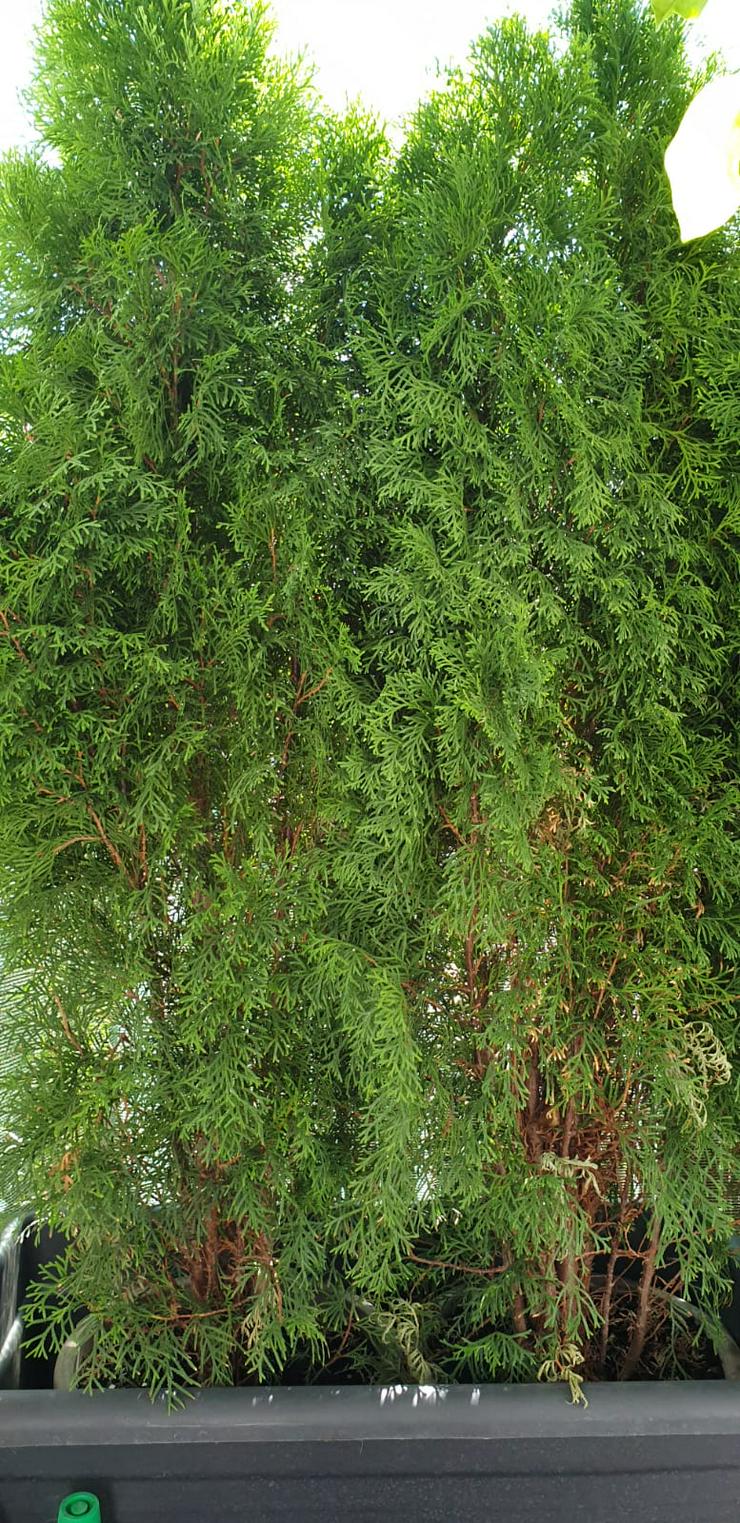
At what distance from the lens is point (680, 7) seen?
1.56 feet

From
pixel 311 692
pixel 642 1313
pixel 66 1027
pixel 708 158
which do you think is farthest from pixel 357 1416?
pixel 708 158

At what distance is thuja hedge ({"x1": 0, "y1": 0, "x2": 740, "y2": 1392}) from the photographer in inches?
56.1

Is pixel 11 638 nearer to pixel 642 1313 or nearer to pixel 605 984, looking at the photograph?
pixel 605 984

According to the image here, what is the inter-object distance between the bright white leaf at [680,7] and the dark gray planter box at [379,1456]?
1609 millimetres

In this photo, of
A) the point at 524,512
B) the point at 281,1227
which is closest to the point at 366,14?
the point at 524,512

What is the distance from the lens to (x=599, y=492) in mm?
1464

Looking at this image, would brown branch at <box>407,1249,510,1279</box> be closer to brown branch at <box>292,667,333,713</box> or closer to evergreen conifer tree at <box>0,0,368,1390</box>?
evergreen conifer tree at <box>0,0,368,1390</box>

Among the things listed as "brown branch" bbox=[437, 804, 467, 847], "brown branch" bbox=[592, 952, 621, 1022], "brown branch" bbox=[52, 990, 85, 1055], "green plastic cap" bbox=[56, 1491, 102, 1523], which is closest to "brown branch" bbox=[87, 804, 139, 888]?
"brown branch" bbox=[52, 990, 85, 1055]

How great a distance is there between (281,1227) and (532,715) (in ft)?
2.78

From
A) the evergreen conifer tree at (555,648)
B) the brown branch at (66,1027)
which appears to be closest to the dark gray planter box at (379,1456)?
the evergreen conifer tree at (555,648)

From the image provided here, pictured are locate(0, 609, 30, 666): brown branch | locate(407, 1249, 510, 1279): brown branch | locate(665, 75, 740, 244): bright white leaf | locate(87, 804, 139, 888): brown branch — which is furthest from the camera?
locate(407, 1249, 510, 1279): brown branch

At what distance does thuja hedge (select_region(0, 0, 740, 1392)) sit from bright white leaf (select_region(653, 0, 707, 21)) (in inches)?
37.7

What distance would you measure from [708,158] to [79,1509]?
5.50 ft

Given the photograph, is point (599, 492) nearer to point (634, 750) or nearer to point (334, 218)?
point (634, 750)
